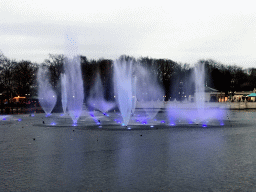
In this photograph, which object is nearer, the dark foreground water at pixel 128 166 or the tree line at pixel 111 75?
the dark foreground water at pixel 128 166

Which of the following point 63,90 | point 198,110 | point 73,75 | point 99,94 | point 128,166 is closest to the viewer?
point 128,166

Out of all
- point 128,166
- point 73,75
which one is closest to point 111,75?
point 73,75

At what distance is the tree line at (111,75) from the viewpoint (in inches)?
2758

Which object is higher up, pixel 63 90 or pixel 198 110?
pixel 63 90

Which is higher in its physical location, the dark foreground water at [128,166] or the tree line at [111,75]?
the tree line at [111,75]

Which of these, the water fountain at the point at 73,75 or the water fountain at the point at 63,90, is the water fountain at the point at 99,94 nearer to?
the water fountain at the point at 73,75

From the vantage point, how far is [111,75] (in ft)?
230

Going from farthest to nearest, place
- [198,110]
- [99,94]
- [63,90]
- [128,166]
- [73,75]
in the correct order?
[73,75], [63,90], [99,94], [198,110], [128,166]

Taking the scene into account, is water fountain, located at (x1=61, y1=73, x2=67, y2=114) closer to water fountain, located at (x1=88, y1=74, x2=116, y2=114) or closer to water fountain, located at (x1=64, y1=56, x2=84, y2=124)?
water fountain, located at (x1=64, y1=56, x2=84, y2=124)

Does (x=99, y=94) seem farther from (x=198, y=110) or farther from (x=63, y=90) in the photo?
(x=198, y=110)

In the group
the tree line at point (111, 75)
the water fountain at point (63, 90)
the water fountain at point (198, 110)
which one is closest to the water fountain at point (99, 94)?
the tree line at point (111, 75)

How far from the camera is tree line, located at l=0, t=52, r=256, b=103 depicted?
230 ft

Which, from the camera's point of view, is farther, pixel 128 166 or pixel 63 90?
pixel 63 90

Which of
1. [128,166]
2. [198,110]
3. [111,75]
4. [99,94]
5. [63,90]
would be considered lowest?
[198,110]
